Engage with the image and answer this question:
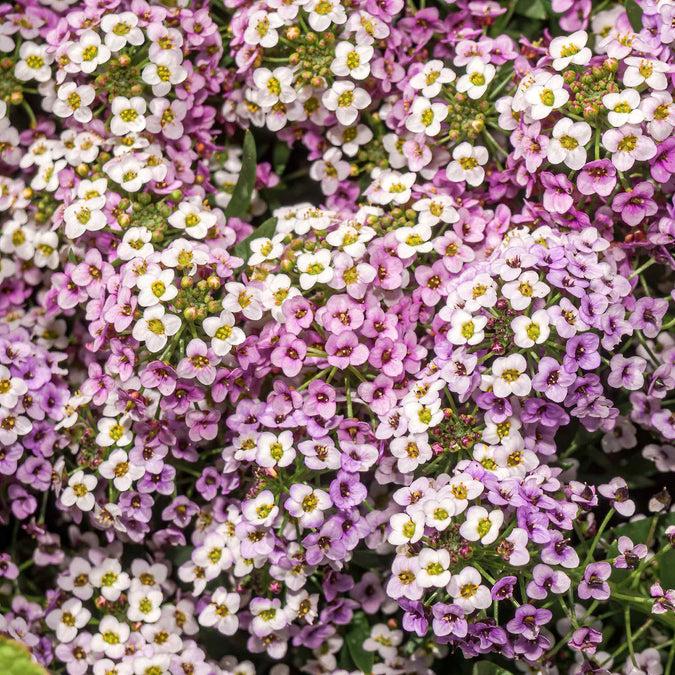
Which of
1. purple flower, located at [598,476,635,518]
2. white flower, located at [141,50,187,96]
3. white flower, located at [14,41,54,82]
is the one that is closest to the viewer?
purple flower, located at [598,476,635,518]

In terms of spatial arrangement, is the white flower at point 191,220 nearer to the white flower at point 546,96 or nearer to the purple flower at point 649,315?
the white flower at point 546,96

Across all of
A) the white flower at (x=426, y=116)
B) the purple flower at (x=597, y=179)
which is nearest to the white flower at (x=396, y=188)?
the white flower at (x=426, y=116)

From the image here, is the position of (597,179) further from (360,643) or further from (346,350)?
(360,643)

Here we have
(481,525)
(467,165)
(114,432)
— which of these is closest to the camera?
(481,525)

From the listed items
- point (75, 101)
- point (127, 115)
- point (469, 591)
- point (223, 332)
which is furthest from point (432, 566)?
point (75, 101)

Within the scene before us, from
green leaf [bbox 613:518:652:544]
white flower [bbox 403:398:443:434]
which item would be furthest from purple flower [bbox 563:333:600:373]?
green leaf [bbox 613:518:652:544]

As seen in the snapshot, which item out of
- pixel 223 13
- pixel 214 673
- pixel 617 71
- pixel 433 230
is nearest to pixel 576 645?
pixel 214 673

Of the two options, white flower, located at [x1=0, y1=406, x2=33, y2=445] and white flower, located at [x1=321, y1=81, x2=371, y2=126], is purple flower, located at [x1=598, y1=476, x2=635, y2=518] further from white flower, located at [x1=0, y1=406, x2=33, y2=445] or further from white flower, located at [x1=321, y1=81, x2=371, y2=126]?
white flower, located at [x1=0, y1=406, x2=33, y2=445]

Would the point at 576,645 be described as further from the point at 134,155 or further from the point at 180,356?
the point at 134,155
